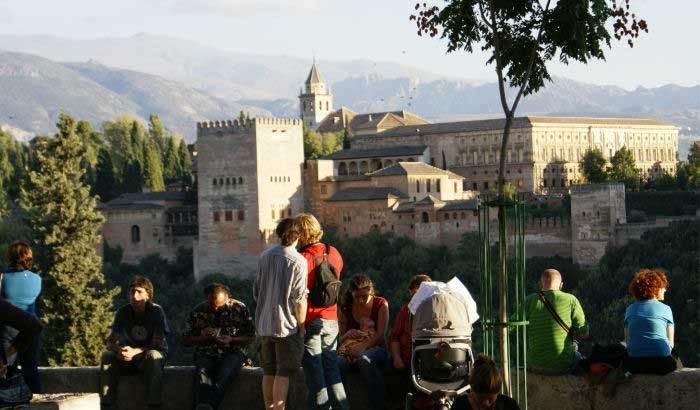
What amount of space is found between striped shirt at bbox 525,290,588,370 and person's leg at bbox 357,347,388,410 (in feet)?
3.45

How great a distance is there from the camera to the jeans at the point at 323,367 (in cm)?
963

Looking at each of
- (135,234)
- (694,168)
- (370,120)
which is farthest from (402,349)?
(370,120)

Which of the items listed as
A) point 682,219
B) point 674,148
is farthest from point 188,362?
point 674,148

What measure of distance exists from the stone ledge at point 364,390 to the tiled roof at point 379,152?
5161 centimetres

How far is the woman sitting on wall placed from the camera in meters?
9.15

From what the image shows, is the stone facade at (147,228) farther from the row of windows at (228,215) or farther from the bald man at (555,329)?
the bald man at (555,329)

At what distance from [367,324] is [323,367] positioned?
475mm

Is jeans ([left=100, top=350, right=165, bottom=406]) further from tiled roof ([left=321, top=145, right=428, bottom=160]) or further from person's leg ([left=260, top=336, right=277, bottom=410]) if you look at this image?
tiled roof ([left=321, top=145, right=428, bottom=160])

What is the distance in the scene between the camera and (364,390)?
10102 mm

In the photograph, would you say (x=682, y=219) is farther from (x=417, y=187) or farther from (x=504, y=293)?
(x=504, y=293)

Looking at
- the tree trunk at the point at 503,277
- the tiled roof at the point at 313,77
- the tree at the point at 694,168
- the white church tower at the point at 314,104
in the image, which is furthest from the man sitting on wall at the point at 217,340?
the tiled roof at the point at 313,77

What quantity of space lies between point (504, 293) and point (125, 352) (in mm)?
2991

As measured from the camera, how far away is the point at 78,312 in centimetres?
2777

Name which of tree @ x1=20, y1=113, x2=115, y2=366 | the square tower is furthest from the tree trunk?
the square tower
